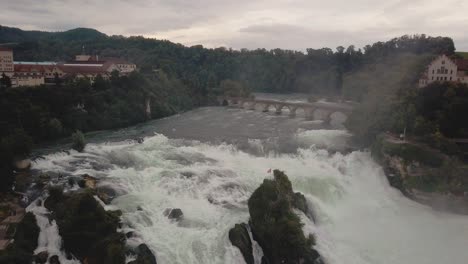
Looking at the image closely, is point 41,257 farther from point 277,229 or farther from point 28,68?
point 28,68

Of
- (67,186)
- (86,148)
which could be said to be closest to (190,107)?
(86,148)

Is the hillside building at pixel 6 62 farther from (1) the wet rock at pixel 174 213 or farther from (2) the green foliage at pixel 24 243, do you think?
(1) the wet rock at pixel 174 213

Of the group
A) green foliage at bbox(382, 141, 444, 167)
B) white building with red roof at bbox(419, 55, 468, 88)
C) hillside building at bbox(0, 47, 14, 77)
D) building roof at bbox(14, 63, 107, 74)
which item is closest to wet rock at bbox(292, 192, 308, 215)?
green foliage at bbox(382, 141, 444, 167)

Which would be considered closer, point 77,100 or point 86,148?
point 86,148

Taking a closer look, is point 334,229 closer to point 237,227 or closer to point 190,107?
point 237,227

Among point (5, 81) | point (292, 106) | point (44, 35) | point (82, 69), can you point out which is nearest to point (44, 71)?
point (82, 69)
